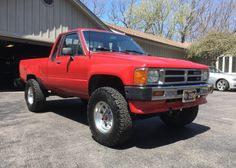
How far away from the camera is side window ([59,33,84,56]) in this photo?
5590mm

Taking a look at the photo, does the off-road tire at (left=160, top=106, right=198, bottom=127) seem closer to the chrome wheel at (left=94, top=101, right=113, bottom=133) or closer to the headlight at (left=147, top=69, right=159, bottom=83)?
the chrome wheel at (left=94, top=101, right=113, bottom=133)

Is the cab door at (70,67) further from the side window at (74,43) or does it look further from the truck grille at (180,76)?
the truck grille at (180,76)

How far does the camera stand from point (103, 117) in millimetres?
4871

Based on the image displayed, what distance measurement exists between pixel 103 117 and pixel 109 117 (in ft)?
0.48

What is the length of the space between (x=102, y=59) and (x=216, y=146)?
2450 mm

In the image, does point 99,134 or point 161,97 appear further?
point 99,134

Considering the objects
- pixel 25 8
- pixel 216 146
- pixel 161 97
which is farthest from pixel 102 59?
pixel 25 8

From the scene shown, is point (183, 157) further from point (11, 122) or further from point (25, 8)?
point (25, 8)

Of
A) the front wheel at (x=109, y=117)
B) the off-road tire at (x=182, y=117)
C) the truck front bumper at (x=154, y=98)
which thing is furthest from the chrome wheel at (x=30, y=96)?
the truck front bumper at (x=154, y=98)

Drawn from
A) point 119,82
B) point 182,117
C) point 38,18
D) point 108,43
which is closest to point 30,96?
point 108,43

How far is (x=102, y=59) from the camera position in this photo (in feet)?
15.8

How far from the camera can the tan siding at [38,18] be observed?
11414 mm

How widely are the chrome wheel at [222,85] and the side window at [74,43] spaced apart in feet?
39.9

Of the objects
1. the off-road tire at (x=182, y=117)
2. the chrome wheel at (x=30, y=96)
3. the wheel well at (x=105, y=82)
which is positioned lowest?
the off-road tire at (x=182, y=117)
